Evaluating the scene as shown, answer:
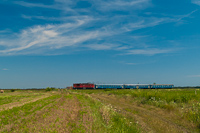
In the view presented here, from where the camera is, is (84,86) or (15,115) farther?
(84,86)

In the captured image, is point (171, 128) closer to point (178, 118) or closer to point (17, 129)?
point (178, 118)

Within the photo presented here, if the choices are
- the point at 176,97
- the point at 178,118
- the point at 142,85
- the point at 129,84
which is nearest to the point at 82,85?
the point at 129,84

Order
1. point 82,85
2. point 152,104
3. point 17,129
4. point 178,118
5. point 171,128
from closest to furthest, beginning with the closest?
point 17,129
point 171,128
point 178,118
point 152,104
point 82,85

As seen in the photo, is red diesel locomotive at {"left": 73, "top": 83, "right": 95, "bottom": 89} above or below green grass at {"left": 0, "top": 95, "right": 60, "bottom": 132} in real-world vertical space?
above

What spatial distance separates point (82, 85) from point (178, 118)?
93996 millimetres

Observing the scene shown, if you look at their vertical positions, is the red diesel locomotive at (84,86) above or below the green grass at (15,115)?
above

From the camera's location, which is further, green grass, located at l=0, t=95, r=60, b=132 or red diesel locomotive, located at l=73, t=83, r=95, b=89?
red diesel locomotive, located at l=73, t=83, r=95, b=89

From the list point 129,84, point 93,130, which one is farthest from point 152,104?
point 129,84

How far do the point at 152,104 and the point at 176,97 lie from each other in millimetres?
4454

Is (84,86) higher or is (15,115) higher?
(84,86)

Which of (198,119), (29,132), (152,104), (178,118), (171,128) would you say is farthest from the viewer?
(152,104)

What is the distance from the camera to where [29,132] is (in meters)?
12.2

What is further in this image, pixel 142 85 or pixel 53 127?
pixel 142 85

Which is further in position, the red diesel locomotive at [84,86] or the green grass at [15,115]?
the red diesel locomotive at [84,86]
